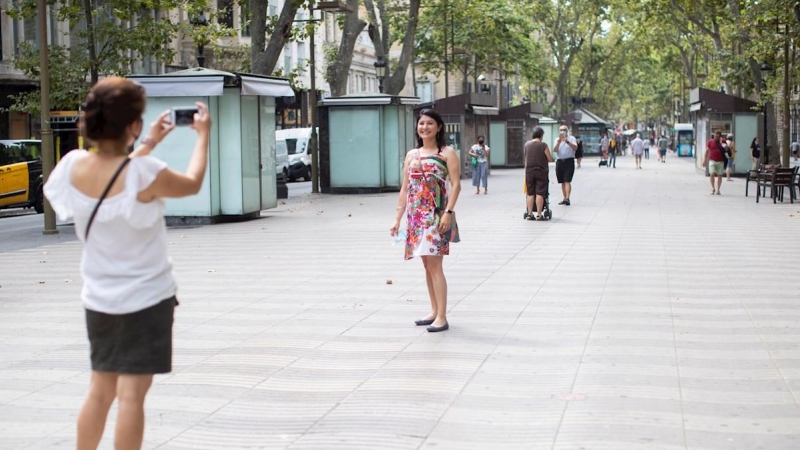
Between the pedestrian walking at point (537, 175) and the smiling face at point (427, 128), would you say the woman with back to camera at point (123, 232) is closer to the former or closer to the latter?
the smiling face at point (427, 128)

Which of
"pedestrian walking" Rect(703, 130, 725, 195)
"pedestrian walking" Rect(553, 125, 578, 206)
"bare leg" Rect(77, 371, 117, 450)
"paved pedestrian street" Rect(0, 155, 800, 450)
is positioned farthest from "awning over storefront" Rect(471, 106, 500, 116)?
"bare leg" Rect(77, 371, 117, 450)

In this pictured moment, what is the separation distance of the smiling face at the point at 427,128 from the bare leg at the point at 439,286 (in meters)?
0.89

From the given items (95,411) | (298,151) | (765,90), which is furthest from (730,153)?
(95,411)

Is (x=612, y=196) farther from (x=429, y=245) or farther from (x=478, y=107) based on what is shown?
(x=429, y=245)

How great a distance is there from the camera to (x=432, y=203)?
884 centimetres

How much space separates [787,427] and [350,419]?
7.04 ft

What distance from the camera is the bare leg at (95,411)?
4551mm

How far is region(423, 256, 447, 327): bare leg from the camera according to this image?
876 centimetres

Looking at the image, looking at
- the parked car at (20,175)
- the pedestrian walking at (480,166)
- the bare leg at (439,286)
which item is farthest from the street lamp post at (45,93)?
the pedestrian walking at (480,166)

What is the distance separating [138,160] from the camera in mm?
4352

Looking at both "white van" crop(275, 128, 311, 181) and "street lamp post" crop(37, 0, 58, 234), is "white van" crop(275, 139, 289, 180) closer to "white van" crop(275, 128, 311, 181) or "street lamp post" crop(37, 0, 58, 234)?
"white van" crop(275, 128, 311, 181)

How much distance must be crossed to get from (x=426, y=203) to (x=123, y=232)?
4608 mm

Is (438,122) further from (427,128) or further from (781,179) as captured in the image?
(781,179)

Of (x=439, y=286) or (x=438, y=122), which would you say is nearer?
(x=439, y=286)
